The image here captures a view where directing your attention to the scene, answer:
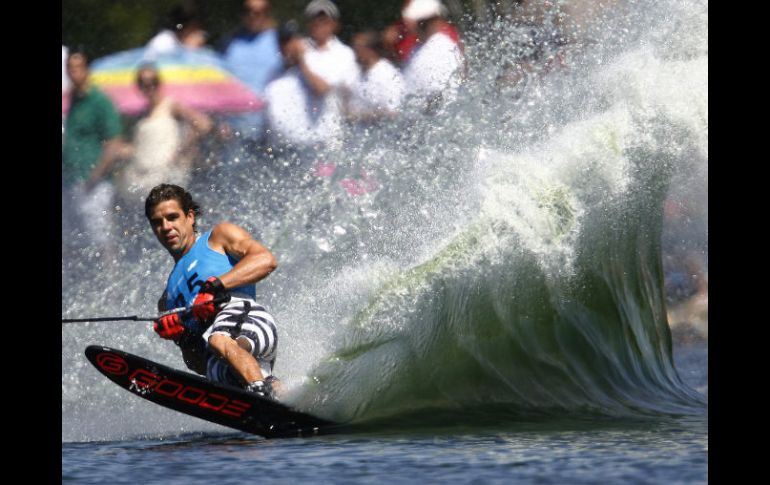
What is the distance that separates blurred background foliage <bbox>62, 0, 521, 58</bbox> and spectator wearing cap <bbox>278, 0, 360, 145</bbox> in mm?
175

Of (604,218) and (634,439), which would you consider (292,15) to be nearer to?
(604,218)

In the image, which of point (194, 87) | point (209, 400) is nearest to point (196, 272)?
point (209, 400)

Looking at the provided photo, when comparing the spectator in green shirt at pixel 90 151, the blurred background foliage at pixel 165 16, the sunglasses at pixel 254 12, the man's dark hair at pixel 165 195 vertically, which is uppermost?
the blurred background foliage at pixel 165 16

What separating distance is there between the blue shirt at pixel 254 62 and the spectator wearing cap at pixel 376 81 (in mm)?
561

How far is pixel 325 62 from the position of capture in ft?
29.5

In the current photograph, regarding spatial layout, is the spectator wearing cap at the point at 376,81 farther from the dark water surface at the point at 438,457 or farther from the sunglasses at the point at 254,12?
the dark water surface at the point at 438,457

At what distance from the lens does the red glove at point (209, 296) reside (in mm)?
5941

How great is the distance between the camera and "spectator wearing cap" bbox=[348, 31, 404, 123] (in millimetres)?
8844

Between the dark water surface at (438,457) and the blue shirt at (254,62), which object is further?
the blue shirt at (254,62)

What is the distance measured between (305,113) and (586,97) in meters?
2.31

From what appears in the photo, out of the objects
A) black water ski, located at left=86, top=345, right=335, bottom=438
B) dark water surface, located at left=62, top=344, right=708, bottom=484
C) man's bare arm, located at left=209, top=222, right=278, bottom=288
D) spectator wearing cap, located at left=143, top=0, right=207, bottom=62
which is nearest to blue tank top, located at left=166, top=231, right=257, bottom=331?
man's bare arm, located at left=209, top=222, right=278, bottom=288

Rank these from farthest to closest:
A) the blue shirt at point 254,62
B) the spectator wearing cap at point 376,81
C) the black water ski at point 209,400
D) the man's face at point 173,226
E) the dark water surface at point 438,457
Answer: the blue shirt at point 254,62 → the spectator wearing cap at point 376,81 → the man's face at point 173,226 → the black water ski at point 209,400 → the dark water surface at point 438,457

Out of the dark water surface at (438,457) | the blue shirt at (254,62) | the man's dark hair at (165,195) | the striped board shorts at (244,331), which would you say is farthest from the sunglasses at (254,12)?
the dark water surface at (438,457)

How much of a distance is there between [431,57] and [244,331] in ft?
10.9
